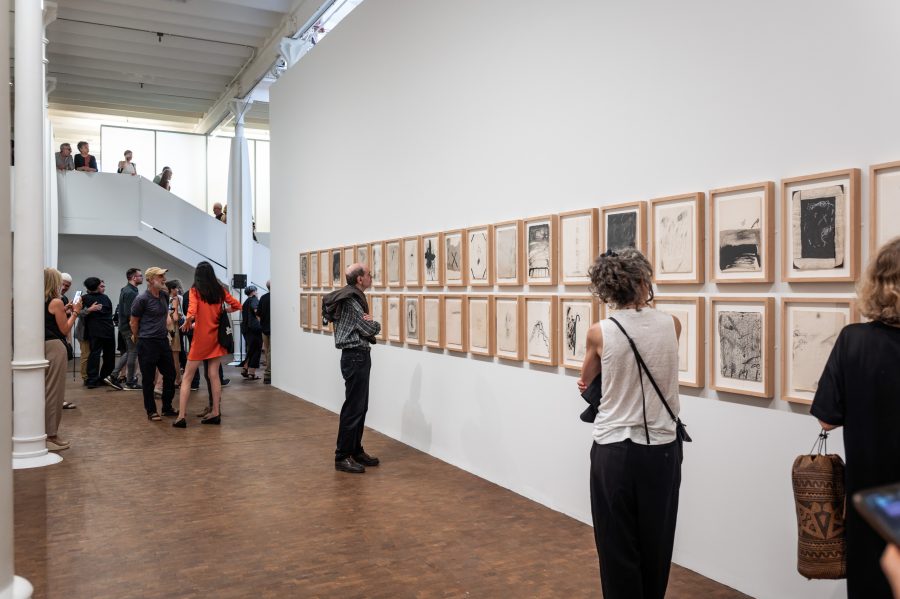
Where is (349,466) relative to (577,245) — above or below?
below

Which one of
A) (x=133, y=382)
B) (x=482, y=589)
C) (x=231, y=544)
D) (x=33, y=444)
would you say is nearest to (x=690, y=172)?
(x=482, y=589)

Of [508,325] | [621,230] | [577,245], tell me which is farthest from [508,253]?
[621,230]

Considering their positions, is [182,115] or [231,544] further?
[182,115]

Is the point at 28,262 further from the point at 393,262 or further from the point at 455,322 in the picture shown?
the point at 455,322

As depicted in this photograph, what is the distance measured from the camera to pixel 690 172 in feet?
14.8

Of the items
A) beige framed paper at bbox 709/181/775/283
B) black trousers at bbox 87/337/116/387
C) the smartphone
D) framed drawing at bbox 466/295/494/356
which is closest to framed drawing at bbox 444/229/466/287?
framed drawing at bbox 466/295/494/356

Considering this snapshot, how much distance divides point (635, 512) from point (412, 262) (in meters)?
5.18

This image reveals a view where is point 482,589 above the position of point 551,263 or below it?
below

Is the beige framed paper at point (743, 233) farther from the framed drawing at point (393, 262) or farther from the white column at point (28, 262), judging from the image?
the white column at point (28, 262)

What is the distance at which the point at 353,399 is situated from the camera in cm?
687

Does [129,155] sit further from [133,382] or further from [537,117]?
[537,117]

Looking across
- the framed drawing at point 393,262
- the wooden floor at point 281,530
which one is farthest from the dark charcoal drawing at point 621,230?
the framed drawing at point 393,262

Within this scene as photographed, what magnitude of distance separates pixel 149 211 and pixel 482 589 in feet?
57.8

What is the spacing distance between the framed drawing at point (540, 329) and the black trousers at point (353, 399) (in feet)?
5.50
